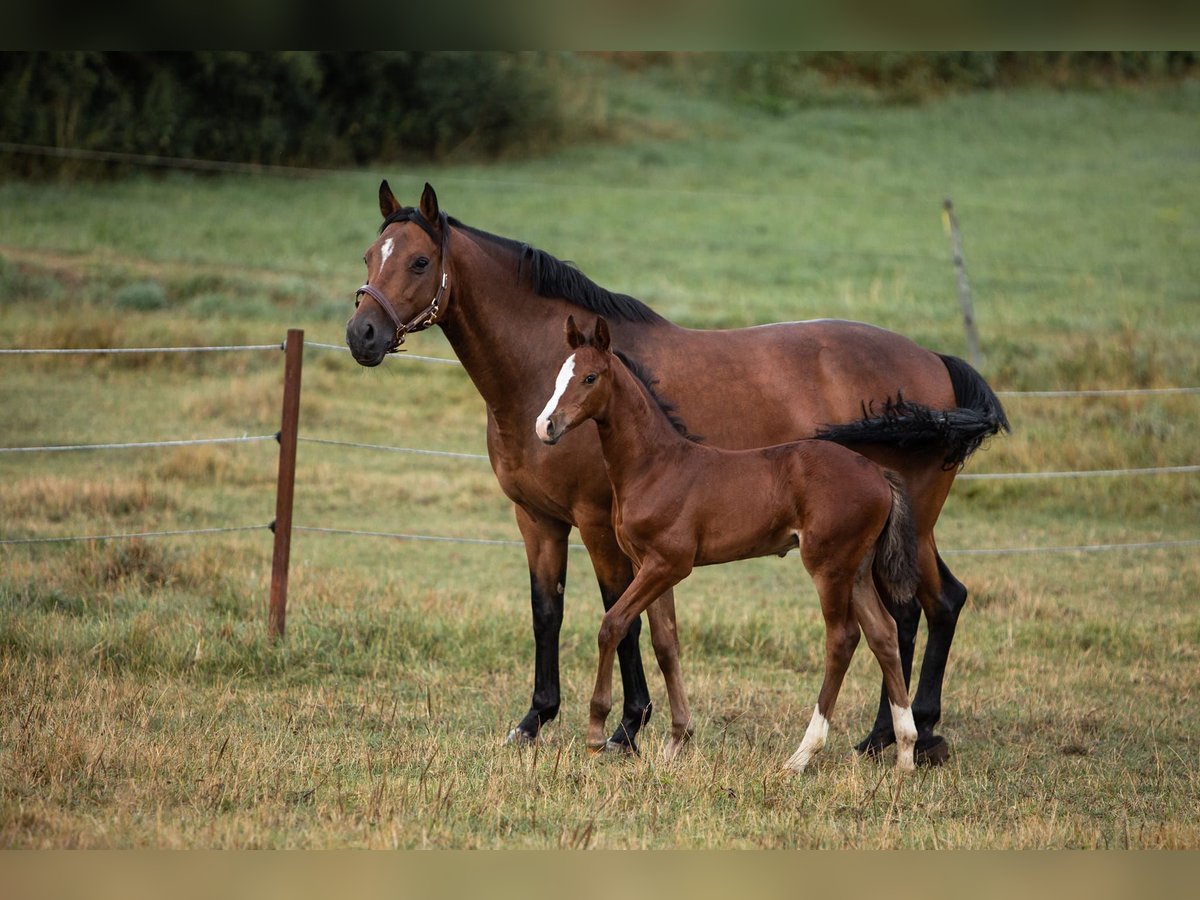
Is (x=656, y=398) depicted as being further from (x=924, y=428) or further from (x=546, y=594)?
(x=924, y=428)

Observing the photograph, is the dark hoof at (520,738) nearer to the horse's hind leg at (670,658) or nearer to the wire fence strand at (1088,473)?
the horse's hind leg at (670,658)

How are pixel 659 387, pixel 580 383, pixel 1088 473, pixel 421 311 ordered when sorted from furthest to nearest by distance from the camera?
pixel 1088 473 < pixel 659 387 < pixel 421 311 < pixel 580 383

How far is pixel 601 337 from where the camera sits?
5.82 meters

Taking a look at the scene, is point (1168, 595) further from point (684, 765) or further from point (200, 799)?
point (200, 799)

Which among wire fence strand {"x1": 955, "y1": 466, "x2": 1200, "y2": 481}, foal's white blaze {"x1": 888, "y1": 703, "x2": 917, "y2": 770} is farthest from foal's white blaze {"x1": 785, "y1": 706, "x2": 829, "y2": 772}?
wire fence strand {"x1": 955, "y1": 466, "x2": 1200, "y2": 481}

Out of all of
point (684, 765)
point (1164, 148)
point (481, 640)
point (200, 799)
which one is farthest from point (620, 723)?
point (1164, 148)

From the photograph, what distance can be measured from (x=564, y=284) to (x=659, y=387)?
0.73 m

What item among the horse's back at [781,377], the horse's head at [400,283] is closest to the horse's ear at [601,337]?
the horse's back at [781,377]

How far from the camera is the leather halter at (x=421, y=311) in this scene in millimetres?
6031

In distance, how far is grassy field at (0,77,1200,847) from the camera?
5.26 m

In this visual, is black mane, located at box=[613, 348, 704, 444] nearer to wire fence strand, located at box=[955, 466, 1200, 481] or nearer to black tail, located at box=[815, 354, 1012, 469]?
black tail, located at box=[815, 354, 1012, 469]

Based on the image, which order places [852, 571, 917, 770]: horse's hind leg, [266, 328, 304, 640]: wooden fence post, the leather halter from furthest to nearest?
[266, 328, 304, 640]: wooden fence post < [852, 571, 917, 770]: horse's hind leg < the leather halter

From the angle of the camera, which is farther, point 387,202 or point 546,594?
point 546,594

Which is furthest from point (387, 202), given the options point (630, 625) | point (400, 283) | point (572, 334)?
point (630, 625)
